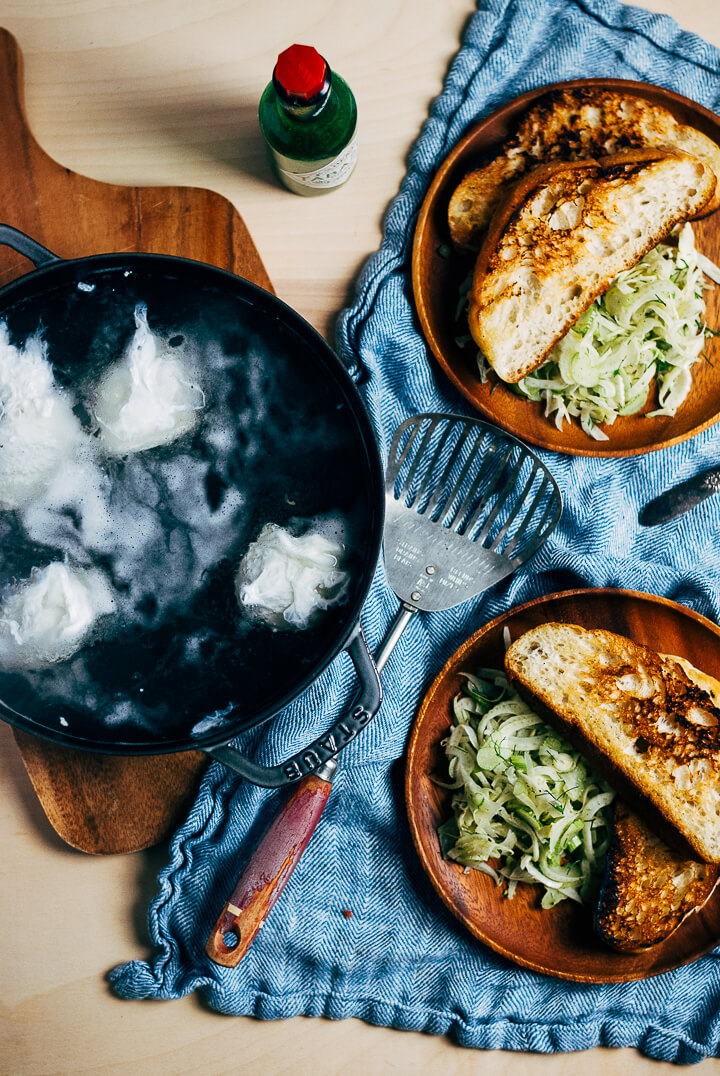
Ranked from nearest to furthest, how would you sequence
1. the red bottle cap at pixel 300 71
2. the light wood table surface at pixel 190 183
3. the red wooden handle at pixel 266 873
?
the red bottle cap at pixel 300 71 < the red wooden handle at pixel 266 873 < the light wood table surface at pixel 190 183

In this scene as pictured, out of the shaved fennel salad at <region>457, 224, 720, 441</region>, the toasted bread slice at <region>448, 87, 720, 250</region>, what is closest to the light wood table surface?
the toasted bread slice at <region>448, 87, 720, 250</region>

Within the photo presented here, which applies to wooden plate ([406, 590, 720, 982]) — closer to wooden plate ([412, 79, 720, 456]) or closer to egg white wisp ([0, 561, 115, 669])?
wooden plate ([412, 79, 720, 456])

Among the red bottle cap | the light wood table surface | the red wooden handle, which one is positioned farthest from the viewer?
the light wood table surface

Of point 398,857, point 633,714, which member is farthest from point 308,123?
point 398,857

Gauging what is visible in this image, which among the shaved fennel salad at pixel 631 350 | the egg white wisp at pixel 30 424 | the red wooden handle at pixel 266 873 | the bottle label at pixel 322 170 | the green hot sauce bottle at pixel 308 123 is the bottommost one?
the red wooden handle at pixel 266 873

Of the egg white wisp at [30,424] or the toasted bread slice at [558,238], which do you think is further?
the toasted bread slice at [558,238]

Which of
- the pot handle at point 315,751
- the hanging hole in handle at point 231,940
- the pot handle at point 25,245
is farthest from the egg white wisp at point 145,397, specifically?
the hanging hole in handle at point 231,940

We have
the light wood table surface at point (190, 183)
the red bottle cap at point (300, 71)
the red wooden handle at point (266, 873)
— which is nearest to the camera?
the red bottle cap at point (300, 71)

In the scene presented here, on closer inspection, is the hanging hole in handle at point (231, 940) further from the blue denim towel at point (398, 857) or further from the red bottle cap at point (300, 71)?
the red bottle cap at point (300, 71)
